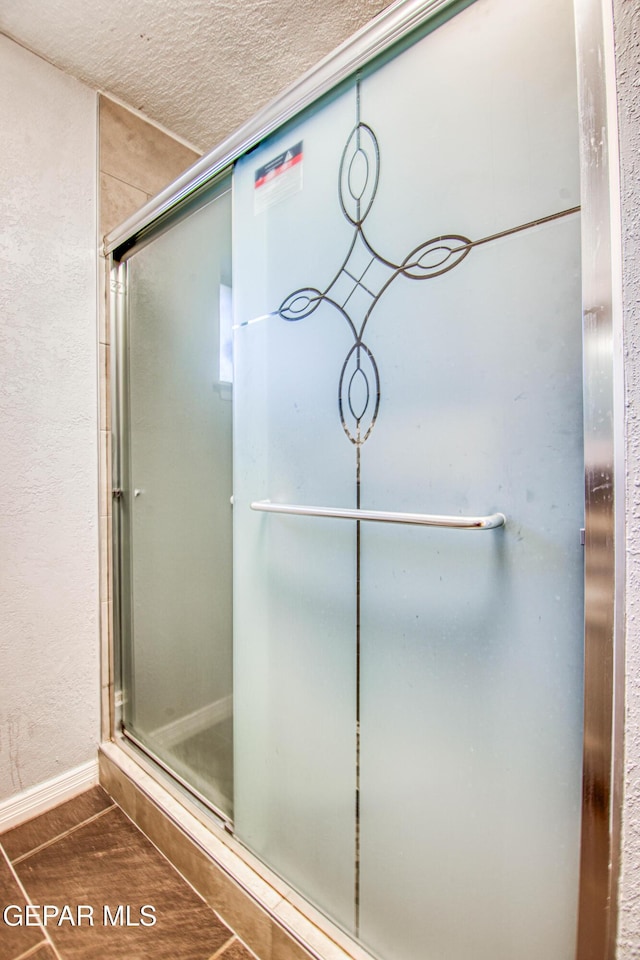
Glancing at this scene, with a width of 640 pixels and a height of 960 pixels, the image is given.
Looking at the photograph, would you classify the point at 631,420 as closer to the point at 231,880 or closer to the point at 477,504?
the point at 477,504

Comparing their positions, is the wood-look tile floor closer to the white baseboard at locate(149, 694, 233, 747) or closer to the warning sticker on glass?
Result: the white baseboard at locate(149, 694, 233, 747)

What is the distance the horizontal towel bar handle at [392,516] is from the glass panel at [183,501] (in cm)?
35

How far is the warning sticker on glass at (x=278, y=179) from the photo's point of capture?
0.91 meters

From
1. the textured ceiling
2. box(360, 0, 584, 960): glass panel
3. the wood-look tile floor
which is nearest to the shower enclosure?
box(360, 0, 584, 960): glass panel

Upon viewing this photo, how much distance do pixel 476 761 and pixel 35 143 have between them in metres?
1.91

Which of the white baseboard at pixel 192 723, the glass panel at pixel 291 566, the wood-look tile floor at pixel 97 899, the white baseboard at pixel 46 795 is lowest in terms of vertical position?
the wood-look tile floor at pixel 97 899

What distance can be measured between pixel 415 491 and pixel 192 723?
3.37 feet

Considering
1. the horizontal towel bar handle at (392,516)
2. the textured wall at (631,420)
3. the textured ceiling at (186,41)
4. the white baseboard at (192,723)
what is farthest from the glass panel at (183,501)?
the textured wall at (631,420)

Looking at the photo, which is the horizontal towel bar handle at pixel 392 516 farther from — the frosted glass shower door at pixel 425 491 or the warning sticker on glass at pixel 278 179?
the warning sticker on glass at pixel 278 179

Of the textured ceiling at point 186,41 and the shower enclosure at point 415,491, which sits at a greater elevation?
the textured ceiling at point 186,41

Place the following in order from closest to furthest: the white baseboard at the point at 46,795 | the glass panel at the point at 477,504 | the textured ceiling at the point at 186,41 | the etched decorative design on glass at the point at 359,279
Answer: the glass panel at the point at 477,504, the etched decorative design on glass at the point at 359,279, the textured ceiling at the point at 186,41, the white baseboard at the point at 46,795

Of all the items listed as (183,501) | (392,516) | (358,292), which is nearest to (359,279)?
(358,292)

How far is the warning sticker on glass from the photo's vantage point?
91 cm

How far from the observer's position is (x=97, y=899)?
3.43 feet
